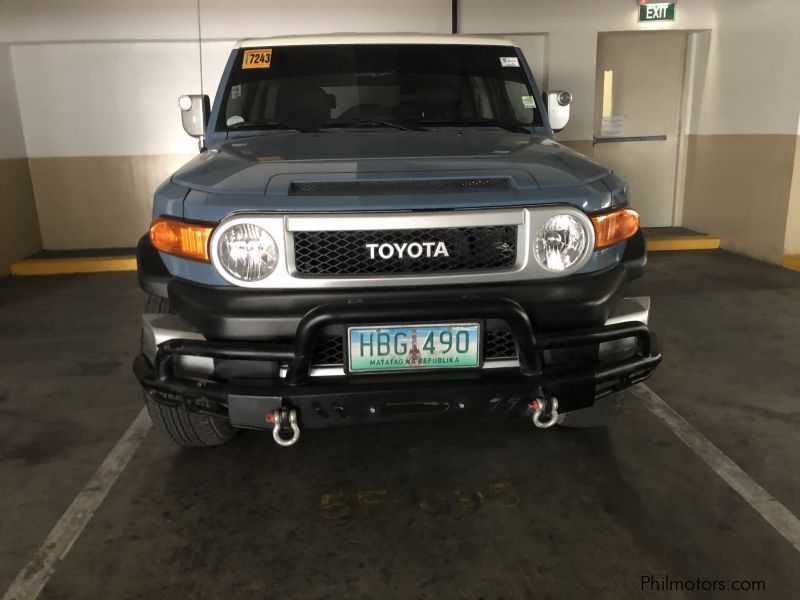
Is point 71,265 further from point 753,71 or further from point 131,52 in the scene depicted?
point 753,71

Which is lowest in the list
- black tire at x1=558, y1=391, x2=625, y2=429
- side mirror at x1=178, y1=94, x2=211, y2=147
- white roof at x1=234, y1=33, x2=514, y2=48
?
black tire at x1=558, y1=391, x2=625, y2=429

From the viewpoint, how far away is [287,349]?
2.04 m

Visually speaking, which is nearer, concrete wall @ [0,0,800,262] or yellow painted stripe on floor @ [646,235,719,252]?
concrete wall @ [0,0,800,262]

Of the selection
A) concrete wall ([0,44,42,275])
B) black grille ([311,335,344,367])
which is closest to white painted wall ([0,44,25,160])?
concrete wall ([0,44,42,275])

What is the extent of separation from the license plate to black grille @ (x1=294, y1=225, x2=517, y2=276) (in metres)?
0.22

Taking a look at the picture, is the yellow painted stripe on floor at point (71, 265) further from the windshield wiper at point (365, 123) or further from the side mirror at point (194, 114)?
the windshield wiper at point (365, 123)

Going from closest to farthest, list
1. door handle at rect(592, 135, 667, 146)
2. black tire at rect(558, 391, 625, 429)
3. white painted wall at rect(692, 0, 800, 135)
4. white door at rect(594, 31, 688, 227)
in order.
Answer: black tire at rect(558, 391, 625, 429) < white painted wall at rect(692, 0, 800, 135) < white door at rect(594, 31, 688, 227) < door handle at rect(592, 135, 667, 146)

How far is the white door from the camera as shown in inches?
303

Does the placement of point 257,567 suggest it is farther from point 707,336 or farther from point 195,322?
point 707,336

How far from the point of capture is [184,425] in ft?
9.21

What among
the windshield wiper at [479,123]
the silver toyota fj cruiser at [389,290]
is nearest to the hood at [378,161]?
the silver toyota fj cruiser at [389,290]

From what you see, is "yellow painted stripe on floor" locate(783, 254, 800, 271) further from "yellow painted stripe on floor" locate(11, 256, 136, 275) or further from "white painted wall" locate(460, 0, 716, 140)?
"yellow painted stripe on floor" locate(11, 256, 136, 275)

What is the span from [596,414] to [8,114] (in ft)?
22.6

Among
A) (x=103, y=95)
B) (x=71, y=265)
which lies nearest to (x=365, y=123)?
(x=71, y=265)
